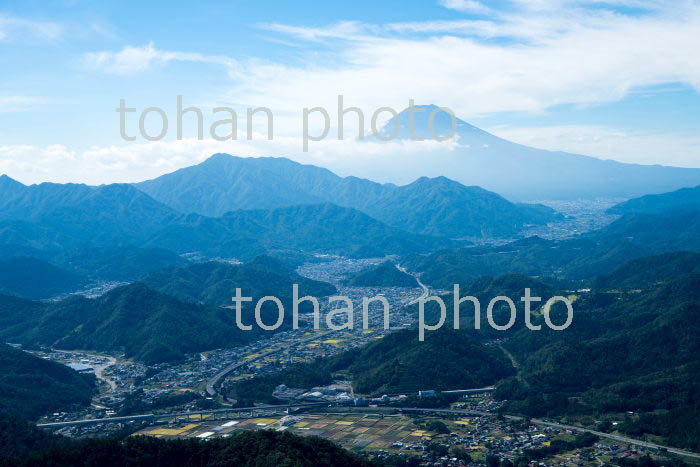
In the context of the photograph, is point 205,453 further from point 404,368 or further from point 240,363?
point 240,363

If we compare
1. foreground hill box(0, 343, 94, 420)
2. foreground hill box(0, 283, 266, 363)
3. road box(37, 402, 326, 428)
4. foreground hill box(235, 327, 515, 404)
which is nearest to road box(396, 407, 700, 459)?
foreground hill box(235, 327, 515, 404)

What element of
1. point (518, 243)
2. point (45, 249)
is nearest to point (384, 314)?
point (518, 243)

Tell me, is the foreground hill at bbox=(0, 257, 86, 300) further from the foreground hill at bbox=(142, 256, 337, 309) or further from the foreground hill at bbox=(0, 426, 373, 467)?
the foreground hill at bbox=(0, 426, 373, 467)

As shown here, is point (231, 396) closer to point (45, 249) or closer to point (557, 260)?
point (557, 260)

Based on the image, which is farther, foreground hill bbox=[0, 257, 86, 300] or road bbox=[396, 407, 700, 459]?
foreground hill bbox=[0, 257, 86, 300]

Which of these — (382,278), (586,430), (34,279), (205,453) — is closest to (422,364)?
(586,430)

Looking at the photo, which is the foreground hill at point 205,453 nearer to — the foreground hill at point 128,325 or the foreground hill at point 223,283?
the foreground hill at point 128,325

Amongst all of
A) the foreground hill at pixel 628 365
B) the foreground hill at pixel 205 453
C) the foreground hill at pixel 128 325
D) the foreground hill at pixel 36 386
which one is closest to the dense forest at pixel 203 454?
the foreground hill at pixel 205 453
